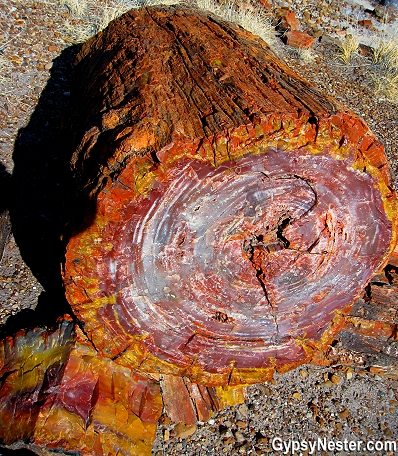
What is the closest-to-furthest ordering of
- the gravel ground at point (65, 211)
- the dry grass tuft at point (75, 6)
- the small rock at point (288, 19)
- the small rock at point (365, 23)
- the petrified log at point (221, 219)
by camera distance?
the petrified log at point (221, 219), the gravel ground at point (65, 211), the dry grass tuft at point (75, 6), the small rock at point (288, 19), the small rock at point (365, 23)

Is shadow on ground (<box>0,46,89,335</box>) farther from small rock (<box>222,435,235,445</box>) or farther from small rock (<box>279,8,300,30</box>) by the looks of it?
small rock (<box>279,8,300,30</box>)

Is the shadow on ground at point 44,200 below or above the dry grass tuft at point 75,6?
below

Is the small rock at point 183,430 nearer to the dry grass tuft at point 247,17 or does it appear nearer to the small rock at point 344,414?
the small rock at point 344,414

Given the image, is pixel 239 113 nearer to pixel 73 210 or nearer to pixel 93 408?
pixel 73 210

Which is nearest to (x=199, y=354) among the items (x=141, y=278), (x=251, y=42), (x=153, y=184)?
(x=141, y=278)

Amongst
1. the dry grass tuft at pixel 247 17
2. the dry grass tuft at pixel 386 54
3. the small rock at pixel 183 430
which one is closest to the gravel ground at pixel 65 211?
the small rock at pixel 183 430

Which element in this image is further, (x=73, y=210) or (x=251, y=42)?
(x=251, y=42)

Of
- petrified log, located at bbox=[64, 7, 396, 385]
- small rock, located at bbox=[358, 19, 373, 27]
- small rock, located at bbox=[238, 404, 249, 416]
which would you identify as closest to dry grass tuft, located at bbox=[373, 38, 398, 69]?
small rock, located at bbox=[358, 19, 373, 27]

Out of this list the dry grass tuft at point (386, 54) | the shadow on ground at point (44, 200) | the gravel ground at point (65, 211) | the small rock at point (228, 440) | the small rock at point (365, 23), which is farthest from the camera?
the small rock at point (365, 23)
